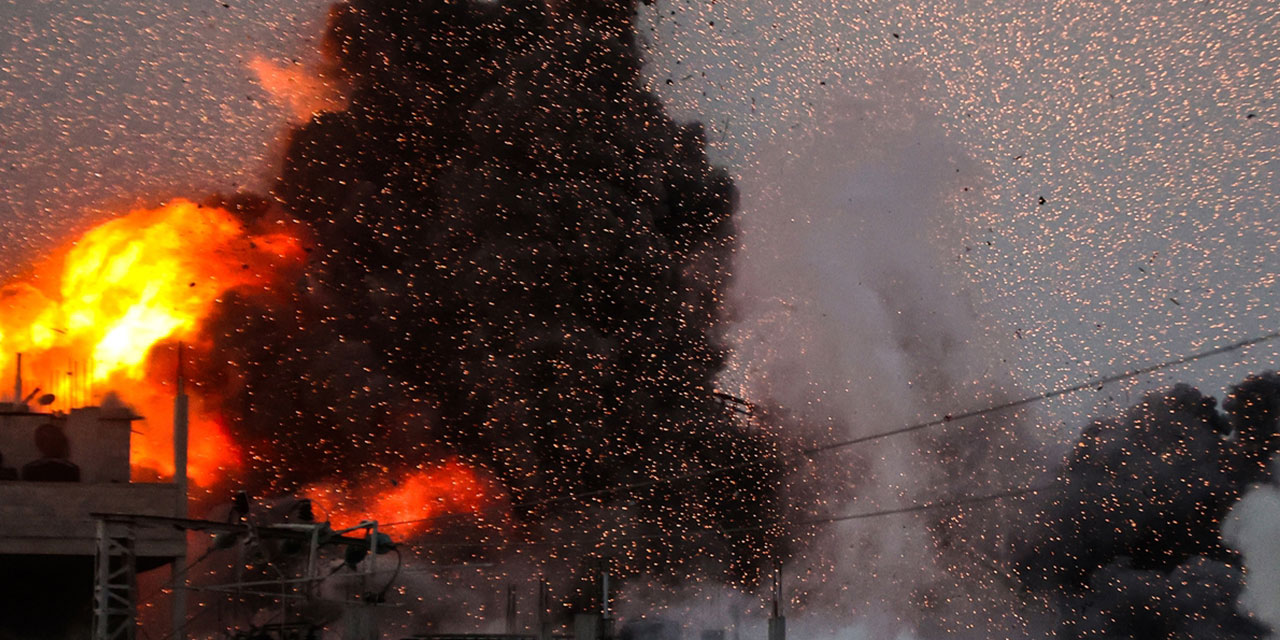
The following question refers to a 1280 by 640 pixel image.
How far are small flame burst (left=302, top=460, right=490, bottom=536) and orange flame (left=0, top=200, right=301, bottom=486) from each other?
3554 millimetres

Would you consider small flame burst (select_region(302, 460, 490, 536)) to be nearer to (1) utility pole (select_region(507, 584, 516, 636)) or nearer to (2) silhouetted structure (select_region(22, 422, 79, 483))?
(1) utility pole (select_region(507, 584, 516, 636))

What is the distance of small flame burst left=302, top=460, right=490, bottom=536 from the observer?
47062 millimetres

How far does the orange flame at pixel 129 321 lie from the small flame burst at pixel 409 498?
11.7ft

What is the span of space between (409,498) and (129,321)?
41.9 feet

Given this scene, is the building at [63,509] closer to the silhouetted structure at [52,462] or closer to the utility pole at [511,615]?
the silhouetted structure at [52,462]

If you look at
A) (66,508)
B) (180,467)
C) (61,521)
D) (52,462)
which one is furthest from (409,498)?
(61,521)

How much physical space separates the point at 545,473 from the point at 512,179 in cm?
1217

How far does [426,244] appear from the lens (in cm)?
5497

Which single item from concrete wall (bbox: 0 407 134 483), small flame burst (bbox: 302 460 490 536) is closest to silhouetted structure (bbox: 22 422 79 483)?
concrete wall (bbox: 0 407 134 483)

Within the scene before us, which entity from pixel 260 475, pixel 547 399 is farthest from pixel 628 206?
pixel 260 475

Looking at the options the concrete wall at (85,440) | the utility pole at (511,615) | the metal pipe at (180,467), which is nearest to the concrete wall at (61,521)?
the metal pipe at (180,467)

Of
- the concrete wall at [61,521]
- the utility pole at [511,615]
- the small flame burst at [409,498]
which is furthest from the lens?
the small flame burst at [409,498]

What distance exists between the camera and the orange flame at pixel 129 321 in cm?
3834

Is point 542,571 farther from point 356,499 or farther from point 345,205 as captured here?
point 345,205
